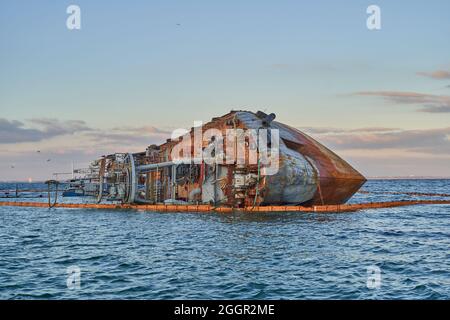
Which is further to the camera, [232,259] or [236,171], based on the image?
[236,171]

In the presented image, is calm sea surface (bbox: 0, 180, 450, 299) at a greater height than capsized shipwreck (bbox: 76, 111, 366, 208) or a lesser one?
lesser

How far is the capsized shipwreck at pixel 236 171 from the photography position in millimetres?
57500

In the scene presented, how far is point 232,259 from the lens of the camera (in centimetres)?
2778

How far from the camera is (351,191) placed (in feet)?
220

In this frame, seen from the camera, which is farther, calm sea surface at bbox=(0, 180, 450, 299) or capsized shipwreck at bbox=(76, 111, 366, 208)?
capsized shipwreck at bbox=(76, 111, 366, 208)

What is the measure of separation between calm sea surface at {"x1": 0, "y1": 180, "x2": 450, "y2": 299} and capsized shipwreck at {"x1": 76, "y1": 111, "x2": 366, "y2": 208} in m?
7.95

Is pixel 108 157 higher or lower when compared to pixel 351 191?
higher

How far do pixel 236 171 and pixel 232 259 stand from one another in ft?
103

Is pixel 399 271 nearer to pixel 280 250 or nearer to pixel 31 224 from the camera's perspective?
pixel 280 250

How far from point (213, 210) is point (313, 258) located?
3199 centimetres

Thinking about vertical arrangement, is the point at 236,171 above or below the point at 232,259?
above

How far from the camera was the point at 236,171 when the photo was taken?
2312 inches

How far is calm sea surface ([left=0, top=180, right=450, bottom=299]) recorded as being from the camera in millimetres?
20672
